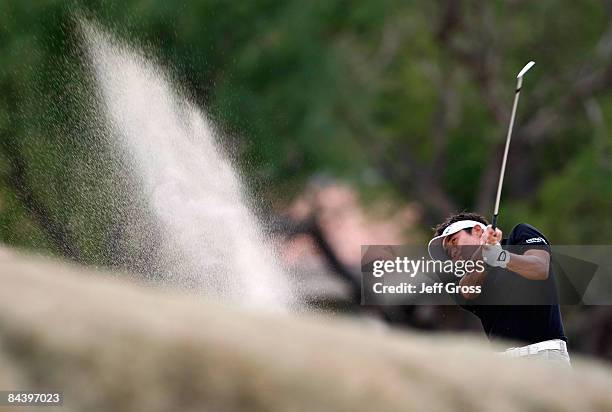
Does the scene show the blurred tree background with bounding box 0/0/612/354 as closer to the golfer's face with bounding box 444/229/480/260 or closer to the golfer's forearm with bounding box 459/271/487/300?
the golfer's face with bounding box 444/229/480/260

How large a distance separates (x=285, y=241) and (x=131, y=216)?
5.23m

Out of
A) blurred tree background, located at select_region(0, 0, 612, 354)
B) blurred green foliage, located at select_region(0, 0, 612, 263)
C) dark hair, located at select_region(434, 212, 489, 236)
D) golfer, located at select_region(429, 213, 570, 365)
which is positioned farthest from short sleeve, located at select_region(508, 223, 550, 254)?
blurred tree background, located at select_region(0, 0, 612, 354)

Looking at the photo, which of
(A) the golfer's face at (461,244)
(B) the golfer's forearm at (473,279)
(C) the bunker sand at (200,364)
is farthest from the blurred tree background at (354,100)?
(C) the bunker sand at (200,364)

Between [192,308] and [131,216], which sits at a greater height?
[131,216]

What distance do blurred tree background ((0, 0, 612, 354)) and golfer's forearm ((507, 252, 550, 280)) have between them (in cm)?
745

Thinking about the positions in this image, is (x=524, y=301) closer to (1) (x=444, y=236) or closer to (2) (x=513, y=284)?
(2) (x=513, y=284)

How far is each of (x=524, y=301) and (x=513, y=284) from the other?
0.12 metres

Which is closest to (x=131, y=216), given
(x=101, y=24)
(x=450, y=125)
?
(x=101, y=24)

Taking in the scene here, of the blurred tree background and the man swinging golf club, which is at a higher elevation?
the blurred tree background

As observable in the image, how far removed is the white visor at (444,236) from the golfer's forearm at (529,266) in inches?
13.2

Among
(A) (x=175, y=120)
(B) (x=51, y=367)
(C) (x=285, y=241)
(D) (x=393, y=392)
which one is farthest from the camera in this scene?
(C) (x=285, y=241)

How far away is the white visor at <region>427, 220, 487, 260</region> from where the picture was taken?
761 cm

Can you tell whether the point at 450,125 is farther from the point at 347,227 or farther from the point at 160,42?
the point at 160,42

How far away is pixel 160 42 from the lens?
20.4 m
